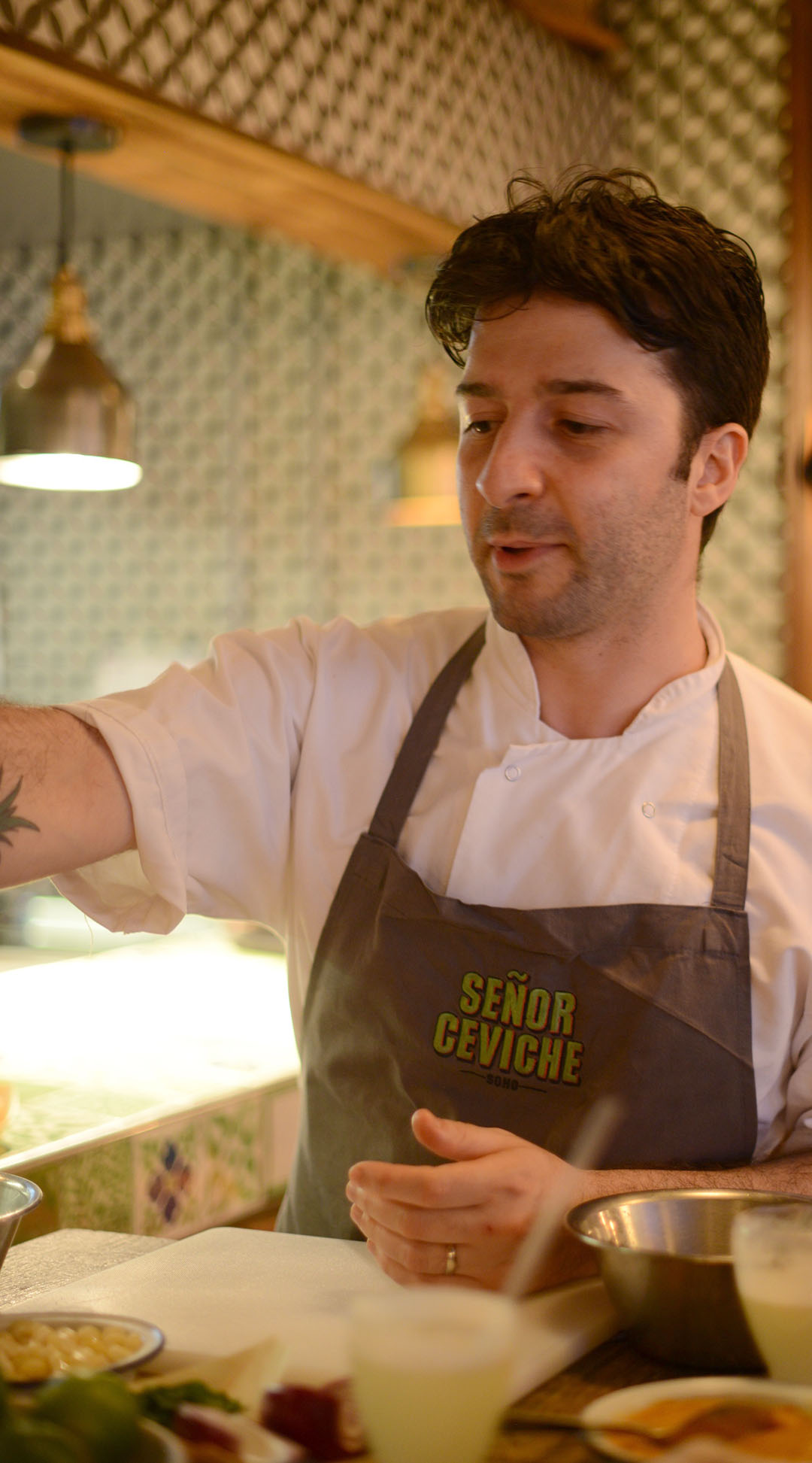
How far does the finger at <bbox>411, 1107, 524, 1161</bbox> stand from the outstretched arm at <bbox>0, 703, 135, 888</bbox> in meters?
0.45

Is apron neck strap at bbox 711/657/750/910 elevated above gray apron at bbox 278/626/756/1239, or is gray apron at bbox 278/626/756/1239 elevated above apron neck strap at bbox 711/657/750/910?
apron neck strap at bbox 711/657/750/910

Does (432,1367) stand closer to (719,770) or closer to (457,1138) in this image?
(457,1138)

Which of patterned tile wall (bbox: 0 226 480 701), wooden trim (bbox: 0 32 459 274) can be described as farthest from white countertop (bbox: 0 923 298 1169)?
patterned tile wall (bbox: 0 226 480 701)

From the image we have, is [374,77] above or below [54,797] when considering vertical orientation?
above

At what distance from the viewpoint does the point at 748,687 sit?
5.99ft

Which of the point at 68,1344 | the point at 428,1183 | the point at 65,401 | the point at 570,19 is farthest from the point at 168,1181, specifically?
the point at 570,19

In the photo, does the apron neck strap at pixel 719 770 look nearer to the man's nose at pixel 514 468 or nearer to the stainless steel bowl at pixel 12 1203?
the man's nose at pixel 514 468

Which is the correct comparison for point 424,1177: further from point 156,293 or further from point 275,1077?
point 156,293

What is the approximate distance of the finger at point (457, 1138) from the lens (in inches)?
48.7

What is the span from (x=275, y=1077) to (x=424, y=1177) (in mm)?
1362

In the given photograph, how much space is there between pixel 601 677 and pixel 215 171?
1735mm

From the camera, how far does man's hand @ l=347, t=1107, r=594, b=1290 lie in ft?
4.16

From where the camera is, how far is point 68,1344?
1.05 meters

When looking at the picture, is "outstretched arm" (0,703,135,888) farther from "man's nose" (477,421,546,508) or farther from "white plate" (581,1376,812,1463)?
"white plate" (581,1376,812,1463)
